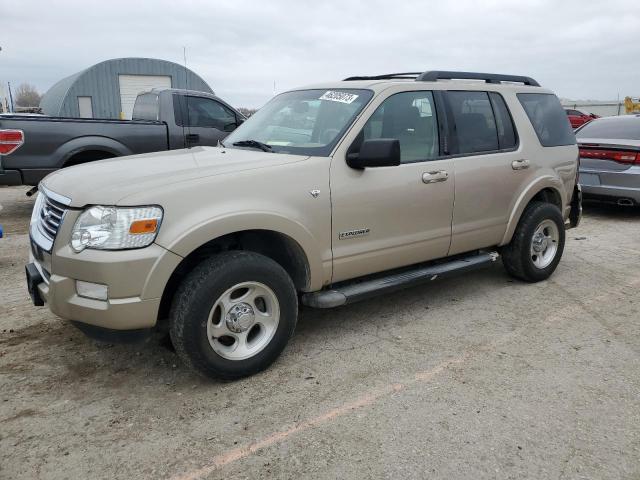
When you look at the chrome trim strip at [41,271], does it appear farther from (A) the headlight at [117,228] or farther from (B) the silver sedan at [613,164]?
(B) the silver sedan at [613,164]

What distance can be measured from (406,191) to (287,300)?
4.08 feet

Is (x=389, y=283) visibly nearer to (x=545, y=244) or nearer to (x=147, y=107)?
(x=545, y=244)

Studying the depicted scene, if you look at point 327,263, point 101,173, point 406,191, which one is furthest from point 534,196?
point 101,173

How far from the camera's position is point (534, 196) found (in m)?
5.16

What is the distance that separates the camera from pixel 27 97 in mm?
68938

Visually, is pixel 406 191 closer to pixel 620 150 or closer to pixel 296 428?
pixel 296 428

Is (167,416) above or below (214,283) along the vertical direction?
below

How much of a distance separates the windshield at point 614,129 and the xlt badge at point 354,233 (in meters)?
6.66

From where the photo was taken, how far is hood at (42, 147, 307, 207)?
9.68ft

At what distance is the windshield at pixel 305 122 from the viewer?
12.4ft

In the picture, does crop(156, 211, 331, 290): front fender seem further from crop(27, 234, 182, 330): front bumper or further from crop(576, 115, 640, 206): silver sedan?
crop(576, 115, 640, 206): silver sedan

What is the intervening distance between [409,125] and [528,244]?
1.80 meters

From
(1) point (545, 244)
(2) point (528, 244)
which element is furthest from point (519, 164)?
(1) point (545, 244)

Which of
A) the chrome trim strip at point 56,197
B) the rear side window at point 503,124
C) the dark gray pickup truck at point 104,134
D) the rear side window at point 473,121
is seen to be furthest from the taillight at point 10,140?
the rear side window at point 503,124
